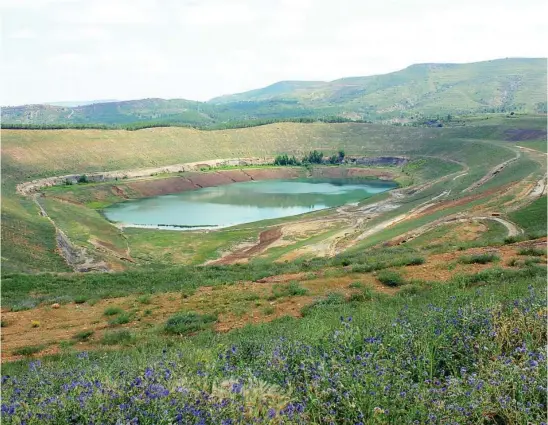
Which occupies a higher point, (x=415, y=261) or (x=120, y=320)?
(x=415, y=261)

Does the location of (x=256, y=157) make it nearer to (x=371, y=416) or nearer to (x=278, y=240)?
(x=278, y=240)

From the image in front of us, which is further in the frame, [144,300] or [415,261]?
[415,261]

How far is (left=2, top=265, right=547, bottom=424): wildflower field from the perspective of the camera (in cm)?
439

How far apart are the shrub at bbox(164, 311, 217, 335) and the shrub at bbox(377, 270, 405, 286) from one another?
244 inches

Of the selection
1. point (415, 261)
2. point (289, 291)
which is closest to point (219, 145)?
point (415, 261)

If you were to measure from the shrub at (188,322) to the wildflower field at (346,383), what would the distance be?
6.40 meters

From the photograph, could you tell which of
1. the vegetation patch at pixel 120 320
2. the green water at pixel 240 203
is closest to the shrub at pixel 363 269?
the vegetation patch at pixel 120 320

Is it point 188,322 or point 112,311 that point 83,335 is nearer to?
point 112,311

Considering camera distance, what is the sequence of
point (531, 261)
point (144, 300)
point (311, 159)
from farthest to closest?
point (311, 159), point (144, 300), point (531, 261)

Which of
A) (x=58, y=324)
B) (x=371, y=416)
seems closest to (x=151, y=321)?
(x=58, y=324)

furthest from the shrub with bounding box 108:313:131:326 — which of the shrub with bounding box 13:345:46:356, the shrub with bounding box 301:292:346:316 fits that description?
the shrub with bounding box 301:292:346:316

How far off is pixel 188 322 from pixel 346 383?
382 inches

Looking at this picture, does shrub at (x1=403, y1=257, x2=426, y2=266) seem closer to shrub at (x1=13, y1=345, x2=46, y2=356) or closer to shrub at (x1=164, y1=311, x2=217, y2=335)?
shrub at (x1=164, y1=311, x2=217, y2=335)

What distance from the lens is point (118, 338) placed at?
12.8 metres
